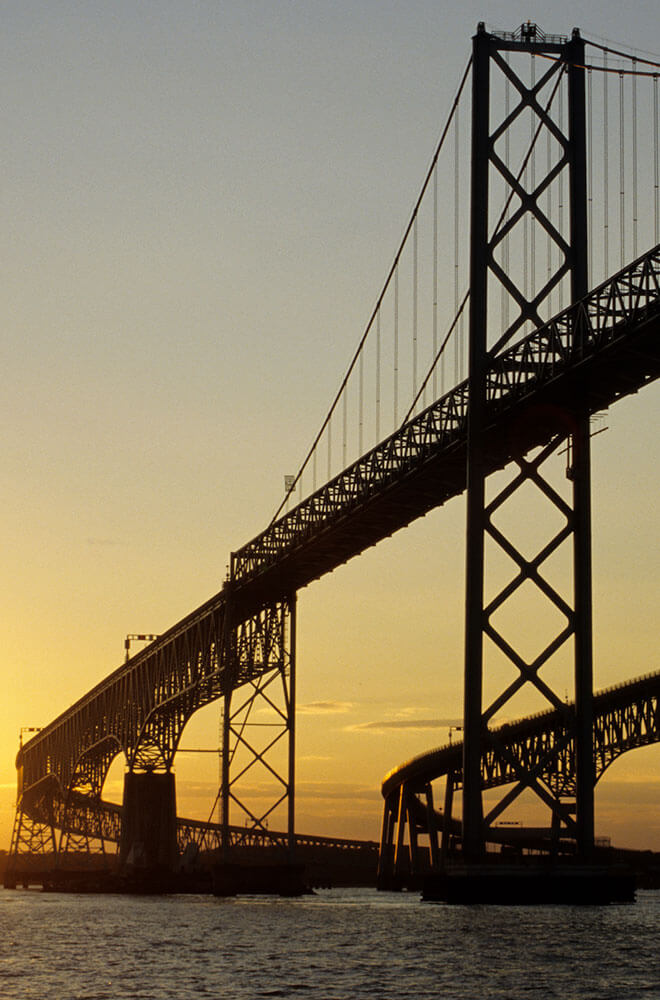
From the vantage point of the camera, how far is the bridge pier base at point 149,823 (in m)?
116

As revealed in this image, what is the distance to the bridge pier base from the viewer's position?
116 m

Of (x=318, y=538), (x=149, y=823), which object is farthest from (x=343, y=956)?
(x=149, y=823)

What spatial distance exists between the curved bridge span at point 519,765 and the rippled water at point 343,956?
5.00 metres

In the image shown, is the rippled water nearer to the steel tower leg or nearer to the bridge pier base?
the steel tower leg

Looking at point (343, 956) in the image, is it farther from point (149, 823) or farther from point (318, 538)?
point (149, 823)

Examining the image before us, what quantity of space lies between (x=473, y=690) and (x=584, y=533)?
700 cm

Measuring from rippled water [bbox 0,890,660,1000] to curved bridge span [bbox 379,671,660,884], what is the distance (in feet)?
16.4

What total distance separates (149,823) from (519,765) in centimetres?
5644

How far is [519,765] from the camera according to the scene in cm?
6366

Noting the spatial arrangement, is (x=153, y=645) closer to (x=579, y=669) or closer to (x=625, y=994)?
(x=579, y=669)

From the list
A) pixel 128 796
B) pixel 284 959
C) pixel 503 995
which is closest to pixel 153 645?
pixel 128 796

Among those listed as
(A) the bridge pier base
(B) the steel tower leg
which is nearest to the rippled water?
(B) the steel tower leg

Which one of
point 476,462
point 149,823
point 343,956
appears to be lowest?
point 343,956

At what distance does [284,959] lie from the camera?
51375 millimetres
